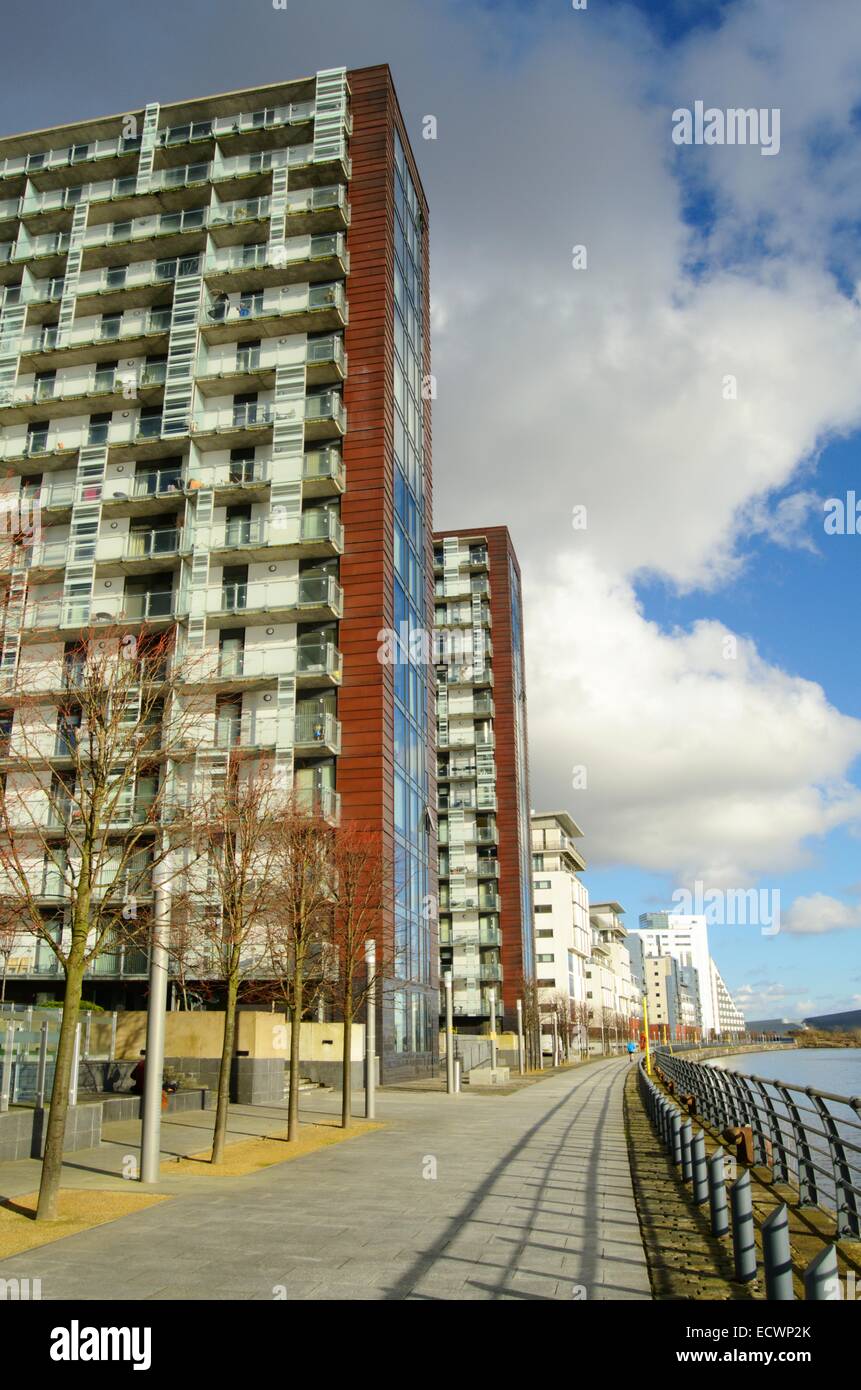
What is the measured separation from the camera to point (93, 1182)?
12984 mm

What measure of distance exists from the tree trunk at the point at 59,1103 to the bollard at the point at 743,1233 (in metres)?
6.53

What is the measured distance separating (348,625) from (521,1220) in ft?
92.1

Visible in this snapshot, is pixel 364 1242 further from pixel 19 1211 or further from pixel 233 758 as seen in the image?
pixel 233 758

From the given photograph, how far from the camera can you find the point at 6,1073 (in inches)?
627

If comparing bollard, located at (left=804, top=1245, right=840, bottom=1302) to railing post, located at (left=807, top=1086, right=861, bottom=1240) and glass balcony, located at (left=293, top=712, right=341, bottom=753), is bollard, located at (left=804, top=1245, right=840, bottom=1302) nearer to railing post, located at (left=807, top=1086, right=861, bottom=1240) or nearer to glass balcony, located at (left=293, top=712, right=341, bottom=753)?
railing post, located at (left=807, top=1086, right=861, bottom=1240)

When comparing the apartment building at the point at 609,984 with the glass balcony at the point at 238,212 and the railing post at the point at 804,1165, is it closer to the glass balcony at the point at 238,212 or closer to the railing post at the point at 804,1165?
the glass balcony at the point at 238,212

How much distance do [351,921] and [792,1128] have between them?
980cm

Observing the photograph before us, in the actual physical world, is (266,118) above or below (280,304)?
above

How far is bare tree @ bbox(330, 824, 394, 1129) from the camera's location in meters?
21.8

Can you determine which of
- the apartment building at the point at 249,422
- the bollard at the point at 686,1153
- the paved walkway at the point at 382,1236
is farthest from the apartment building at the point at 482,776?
the bollard at the point at 686,1153

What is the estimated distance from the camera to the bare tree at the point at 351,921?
2183 centimetres

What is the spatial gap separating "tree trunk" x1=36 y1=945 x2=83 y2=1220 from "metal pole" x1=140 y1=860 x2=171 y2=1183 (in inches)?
57.0

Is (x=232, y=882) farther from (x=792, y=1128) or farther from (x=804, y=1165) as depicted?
(x=792, y=1128)

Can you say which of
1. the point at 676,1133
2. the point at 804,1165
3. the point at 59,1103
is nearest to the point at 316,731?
the point at 676,1133
